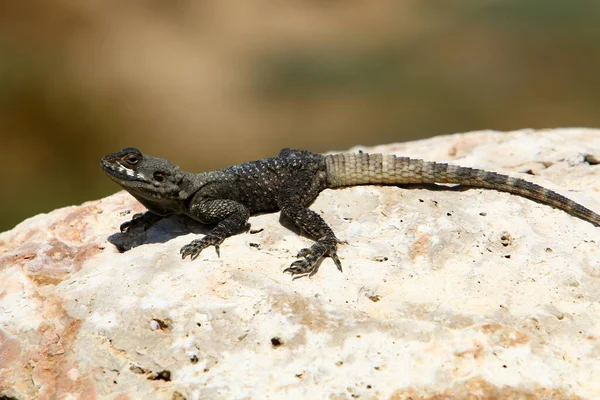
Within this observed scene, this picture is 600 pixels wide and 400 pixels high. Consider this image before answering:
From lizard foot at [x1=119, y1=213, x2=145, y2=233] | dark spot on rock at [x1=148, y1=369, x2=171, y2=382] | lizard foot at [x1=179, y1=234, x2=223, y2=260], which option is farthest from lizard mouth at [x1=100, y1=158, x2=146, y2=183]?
dark spot on rock at [x1=148, y1=369, x2=171, y2=382]

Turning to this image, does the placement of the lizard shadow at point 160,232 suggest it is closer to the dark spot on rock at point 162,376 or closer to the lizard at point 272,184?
the lizard at point 272,184

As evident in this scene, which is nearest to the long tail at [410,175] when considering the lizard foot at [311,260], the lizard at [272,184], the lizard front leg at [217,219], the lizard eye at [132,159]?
the lizard at [272,184]

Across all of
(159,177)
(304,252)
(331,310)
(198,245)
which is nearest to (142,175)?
(159,177)

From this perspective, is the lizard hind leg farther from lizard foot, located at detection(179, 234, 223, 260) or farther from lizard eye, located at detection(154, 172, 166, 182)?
lizard eye, located at detection(154, 172, 166, 182)

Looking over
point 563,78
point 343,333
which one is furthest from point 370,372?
point 563,78

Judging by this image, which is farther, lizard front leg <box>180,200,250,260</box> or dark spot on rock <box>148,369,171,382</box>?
lizard front leg <box>180,200,250,260</box>

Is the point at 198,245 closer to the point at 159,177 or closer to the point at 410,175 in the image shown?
the point at 159,177

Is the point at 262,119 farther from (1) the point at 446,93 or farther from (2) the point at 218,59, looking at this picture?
(1) the point at 446,93
